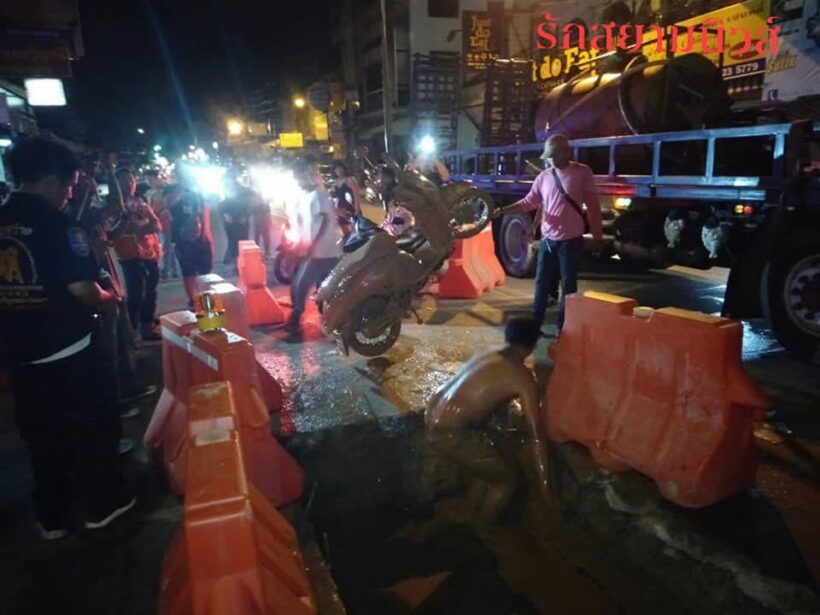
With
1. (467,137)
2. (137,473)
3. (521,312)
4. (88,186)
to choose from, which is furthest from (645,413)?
(467,137)

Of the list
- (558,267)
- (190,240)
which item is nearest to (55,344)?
(558,267)

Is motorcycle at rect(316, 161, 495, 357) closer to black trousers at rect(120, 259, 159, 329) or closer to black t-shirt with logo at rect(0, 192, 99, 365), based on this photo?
black trousers at rect(120, 259, 159, 329)

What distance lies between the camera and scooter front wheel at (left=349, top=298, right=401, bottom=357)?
525 cm

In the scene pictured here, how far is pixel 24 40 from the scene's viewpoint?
9.55m

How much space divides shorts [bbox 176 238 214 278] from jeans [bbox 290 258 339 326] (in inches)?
65.9

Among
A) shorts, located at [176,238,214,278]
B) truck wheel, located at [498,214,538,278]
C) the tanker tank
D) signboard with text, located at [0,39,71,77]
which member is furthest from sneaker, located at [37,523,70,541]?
signboard with text, located at [0,39,71,77]

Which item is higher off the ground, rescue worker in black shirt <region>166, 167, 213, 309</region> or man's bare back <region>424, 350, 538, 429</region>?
rescue worker in black shirt <region>166, 167, 213, 309</region>

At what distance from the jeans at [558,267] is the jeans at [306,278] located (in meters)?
2.37

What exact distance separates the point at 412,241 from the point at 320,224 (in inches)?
55.3

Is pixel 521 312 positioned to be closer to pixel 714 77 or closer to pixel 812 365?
pixel 812 365

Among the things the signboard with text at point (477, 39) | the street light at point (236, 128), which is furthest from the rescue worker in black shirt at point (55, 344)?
the street light at point (236, 128)

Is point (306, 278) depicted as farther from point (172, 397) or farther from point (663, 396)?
point (663, 396)

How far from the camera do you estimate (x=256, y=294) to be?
700cm

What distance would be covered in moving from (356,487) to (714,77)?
7.02 meters
